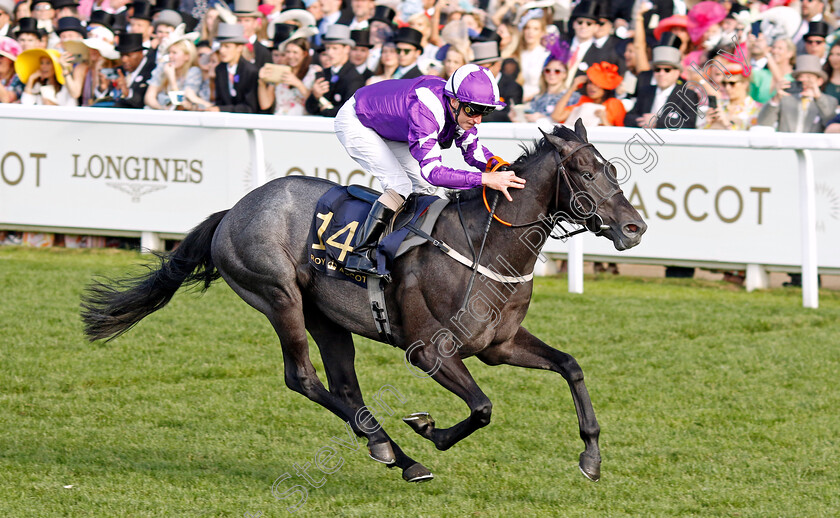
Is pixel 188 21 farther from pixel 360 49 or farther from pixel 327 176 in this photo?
pixel 327 176

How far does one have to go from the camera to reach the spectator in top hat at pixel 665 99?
27.8 ft

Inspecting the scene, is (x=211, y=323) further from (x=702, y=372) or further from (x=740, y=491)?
(x=740, y=491)

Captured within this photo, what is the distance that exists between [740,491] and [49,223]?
6956 mm

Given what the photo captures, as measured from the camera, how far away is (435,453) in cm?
543

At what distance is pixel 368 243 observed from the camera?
190 inches

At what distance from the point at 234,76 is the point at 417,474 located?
250 inches

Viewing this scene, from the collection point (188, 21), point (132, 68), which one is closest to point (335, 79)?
point (132, 68)

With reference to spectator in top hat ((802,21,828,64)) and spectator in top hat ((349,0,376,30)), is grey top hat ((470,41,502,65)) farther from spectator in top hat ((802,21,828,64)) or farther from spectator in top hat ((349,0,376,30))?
spectator in top hat ((802,21,828,64))

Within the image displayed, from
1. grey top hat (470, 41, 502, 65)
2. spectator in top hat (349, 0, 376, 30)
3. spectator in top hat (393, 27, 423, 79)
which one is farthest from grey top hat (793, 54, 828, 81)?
spectator in top hat (349, 0, 376, 30)

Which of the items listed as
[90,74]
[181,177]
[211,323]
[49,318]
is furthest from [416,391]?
[90,74]

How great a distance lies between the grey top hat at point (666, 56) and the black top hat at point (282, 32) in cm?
383

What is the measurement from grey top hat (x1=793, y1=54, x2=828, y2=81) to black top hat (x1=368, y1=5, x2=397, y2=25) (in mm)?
3885

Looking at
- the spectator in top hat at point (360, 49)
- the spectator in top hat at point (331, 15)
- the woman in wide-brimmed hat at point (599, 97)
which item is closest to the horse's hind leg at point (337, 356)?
the woman in wide-brimmed hat at point (599, 97)

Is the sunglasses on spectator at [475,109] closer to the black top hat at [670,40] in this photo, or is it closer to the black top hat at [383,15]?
the black top hat at [670,40]
